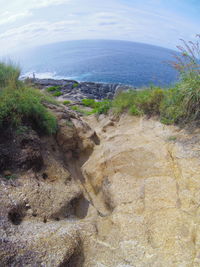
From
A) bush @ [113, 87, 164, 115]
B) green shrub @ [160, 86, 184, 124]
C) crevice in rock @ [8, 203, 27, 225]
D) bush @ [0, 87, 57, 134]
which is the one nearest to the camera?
crevice in rock @ [8, 203, 27, 225]

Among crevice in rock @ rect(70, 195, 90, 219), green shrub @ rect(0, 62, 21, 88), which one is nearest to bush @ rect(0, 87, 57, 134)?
green shrub @ rect(0, 62, 21, 88)

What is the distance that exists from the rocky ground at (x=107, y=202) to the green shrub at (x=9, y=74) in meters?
2.16

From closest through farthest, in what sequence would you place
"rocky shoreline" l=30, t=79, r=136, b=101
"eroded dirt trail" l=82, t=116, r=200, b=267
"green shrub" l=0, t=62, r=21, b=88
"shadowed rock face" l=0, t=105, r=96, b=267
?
"shadowed rock face" l=0, t=105, r=96, b=267
"eroded dirt trail" l=82, t=116, r=200, b=267
"green shrub" l=0, t=62, r=21, b=88
"rocky shoreline" l=30, t=79, r=136, b=101

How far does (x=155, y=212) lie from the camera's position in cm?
348

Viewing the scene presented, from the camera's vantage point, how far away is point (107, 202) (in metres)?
4.57

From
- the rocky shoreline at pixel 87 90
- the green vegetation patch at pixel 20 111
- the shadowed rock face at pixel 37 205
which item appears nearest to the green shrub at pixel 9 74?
the green vegetation patch at pixel 20 111

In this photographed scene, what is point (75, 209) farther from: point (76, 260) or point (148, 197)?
point (148, 197)

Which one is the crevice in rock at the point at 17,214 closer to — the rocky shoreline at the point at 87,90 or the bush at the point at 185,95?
the bush at the point at 185,95

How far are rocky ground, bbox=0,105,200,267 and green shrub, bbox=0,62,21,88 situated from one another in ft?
7.09

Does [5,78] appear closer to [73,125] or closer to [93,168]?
[73,125]

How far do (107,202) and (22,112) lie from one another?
344 centimetres

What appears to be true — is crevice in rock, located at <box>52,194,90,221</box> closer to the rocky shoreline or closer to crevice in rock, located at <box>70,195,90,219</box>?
crevice in rock, located at <box>70,195,90,219</box>

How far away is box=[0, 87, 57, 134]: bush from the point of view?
499 centimetres

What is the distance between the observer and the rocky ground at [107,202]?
279 cm
